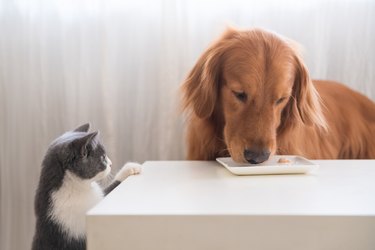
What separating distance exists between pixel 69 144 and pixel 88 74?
2.30ft

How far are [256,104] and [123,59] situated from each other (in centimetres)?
69

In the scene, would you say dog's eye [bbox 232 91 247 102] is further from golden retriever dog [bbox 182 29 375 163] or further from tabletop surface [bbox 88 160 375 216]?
tabletop surface [bbox 88 160 375 216]

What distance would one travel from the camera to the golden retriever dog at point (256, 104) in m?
1.08

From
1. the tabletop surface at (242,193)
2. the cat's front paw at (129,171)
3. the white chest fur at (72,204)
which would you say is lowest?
the white chest fur at (72,204)

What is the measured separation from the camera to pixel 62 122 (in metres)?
1.57

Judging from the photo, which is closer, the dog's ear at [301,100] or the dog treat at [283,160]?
the dog treat at [283,160]

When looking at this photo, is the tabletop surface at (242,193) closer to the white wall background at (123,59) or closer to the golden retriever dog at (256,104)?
the golden retriever dog at (256,104)

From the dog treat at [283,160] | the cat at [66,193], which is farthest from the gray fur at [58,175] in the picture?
the dog treat at [283,160]

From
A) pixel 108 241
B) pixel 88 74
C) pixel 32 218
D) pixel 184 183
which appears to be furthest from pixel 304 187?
pixel 32 218

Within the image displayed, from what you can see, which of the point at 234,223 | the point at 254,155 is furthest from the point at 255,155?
the point at 234,223

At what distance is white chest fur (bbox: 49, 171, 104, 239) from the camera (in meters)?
0.86

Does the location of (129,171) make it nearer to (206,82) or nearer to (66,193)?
(66,193)

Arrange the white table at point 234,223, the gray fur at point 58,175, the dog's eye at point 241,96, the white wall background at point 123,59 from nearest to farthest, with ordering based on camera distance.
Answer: the white table at point 234,223, the gray fur at point 58,175, the dog's eye at point 241,96, the white wall background at point 123,59

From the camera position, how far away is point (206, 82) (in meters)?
1.20
